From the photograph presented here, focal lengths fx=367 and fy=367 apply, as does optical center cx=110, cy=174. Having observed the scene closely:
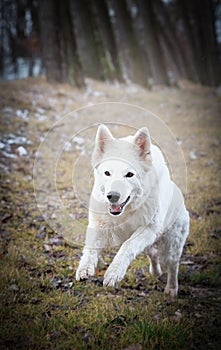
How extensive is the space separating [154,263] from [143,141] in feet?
5.31

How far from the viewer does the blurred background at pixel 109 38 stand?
36.1 feet

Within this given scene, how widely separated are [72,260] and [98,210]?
108cm

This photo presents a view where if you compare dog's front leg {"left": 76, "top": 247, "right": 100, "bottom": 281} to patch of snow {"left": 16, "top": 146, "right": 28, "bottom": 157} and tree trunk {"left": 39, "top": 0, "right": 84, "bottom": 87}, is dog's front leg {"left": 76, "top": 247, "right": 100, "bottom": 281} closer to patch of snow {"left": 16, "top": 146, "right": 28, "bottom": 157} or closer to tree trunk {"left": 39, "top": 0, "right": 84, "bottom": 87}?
patch of snow {"left": 16, "top": 146, "right": 28, "bottom": 157}

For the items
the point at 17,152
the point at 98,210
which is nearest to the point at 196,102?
the point at 17,152

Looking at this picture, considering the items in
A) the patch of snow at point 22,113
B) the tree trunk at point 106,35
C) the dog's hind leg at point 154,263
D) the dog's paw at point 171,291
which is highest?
the tree trunk at point 106,35

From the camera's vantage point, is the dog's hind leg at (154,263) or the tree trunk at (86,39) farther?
the tree trunk at (86,39)

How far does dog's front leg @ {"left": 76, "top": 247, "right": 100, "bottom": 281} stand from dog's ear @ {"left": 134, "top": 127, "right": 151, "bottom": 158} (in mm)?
874

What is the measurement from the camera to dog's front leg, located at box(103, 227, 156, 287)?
8.57 feet

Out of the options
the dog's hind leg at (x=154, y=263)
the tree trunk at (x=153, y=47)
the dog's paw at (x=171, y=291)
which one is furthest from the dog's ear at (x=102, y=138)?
the tree trunk at (x=153, y=47)

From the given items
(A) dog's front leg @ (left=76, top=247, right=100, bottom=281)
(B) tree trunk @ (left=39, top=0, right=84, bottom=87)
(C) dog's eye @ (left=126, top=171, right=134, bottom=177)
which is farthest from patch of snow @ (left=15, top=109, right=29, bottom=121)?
(C) dog's eye @ (left=126, top=171, right=134, bottom=177)

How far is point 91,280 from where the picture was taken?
3646mm

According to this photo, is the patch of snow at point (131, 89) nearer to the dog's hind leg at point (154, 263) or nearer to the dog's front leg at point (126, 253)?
the dog's hind leg at point (154, 263)

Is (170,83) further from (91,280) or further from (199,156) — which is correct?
(91,280)

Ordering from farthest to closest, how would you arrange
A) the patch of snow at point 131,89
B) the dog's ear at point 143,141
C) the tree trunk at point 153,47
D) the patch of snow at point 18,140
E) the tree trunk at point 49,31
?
1. the tree trunk at point 153,47
2. the patch of snow at point 131,89
3. the tree trunk at point 49,31
4. the patch of snow at point 18,140
5. the dog's ear at point 143,141
